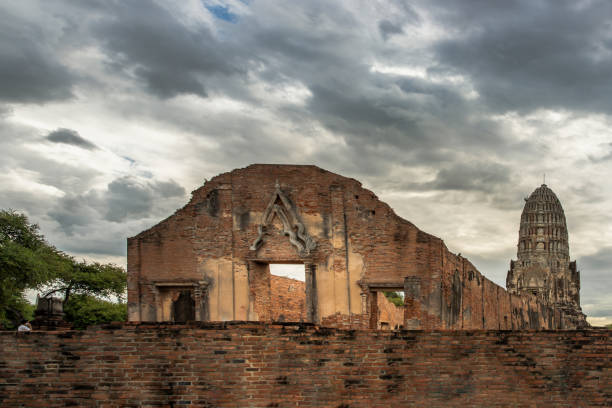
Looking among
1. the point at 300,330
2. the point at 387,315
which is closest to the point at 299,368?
the point at 300,330

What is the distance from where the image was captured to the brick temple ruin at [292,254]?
15.8m

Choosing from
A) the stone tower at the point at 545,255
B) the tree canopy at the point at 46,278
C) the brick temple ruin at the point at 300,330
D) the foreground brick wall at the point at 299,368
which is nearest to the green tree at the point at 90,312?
the tree canopy at the point at 46,278

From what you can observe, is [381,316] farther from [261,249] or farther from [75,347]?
[75,347]

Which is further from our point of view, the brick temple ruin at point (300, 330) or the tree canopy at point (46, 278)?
the tree canopy at point (46, 278)

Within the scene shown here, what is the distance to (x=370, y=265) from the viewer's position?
52.3 feet

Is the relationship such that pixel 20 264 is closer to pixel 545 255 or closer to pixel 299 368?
pixel 299 368

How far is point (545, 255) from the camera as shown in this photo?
82000 mm

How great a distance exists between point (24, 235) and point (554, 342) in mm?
25767

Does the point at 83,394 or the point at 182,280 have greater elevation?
the point at 182,280

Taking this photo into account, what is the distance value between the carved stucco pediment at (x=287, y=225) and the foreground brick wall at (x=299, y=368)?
718 cm

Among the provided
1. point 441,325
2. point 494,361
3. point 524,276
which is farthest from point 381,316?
point 524,276

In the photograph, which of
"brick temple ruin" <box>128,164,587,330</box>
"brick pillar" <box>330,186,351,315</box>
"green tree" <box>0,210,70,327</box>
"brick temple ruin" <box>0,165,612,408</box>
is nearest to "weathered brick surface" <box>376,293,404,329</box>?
"brick temple ruin" <box>0,165,612,408</box>

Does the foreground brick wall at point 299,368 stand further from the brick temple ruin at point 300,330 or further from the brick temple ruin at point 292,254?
the brick temple ruin at point 292,254

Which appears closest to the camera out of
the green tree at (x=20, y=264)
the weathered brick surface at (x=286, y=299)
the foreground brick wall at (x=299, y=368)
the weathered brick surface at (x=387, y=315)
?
the foreground brick wall at (x=299, y=368)
